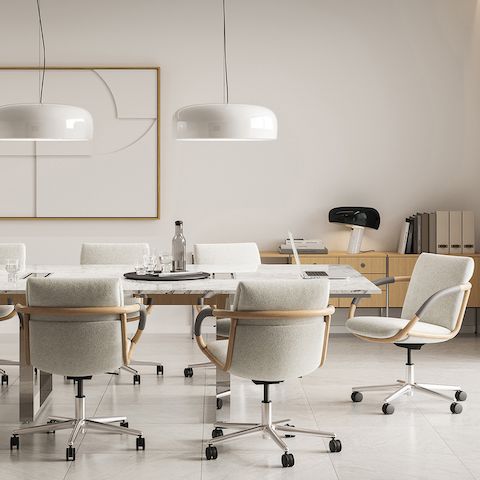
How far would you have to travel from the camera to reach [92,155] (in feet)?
24.7

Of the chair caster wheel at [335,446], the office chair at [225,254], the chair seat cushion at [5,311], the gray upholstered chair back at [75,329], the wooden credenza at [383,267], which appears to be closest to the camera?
the gray upholstered chair back at [75,329]

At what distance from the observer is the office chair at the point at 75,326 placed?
13.0ft

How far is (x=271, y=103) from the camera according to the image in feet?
24.8

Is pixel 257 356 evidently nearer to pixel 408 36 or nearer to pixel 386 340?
pixel 386 340

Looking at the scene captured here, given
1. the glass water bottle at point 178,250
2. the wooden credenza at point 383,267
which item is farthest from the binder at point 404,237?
the glass water bottle at point 178,250

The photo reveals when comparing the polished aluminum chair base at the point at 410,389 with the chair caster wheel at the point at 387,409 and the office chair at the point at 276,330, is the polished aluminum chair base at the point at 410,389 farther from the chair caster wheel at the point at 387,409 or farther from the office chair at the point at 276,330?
the office chair at the point at 276,330

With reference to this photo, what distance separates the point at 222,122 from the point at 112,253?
2.09 meters

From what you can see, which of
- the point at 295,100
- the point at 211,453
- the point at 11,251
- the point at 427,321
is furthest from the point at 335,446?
the point at 295,100

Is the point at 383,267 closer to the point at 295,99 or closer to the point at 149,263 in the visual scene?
the point at 295,99

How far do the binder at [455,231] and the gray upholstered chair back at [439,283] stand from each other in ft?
6.15

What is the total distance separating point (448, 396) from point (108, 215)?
11.9ft

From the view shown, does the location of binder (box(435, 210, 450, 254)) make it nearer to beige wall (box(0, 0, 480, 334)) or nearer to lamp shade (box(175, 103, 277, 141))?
beige wall (box(0, 0, 480, 334))

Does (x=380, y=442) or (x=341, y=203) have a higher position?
(x=341, y=203)

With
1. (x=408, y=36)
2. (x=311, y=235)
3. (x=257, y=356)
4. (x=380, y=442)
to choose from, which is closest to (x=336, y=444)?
(x=380, y=442)
